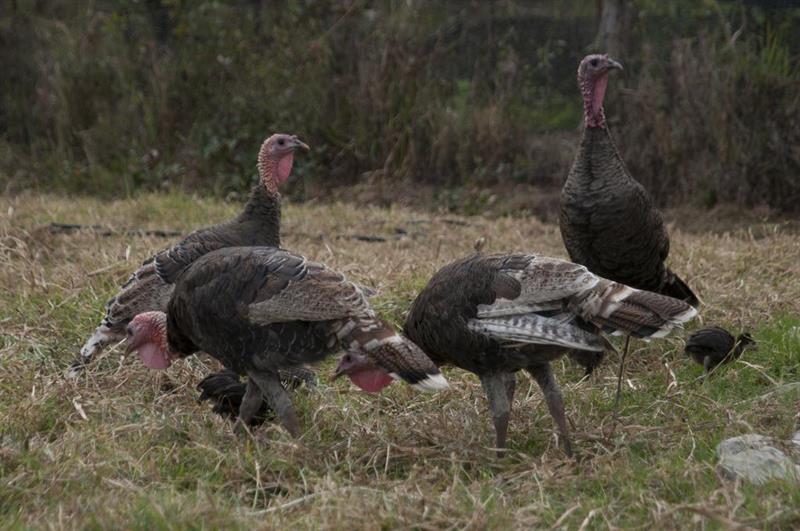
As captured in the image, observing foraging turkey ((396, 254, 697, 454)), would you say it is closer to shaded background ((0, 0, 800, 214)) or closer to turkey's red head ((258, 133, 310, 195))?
turkey's red head ((258, 133, 310, 195))

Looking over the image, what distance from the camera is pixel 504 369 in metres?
4.10

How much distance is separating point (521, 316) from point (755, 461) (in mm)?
860

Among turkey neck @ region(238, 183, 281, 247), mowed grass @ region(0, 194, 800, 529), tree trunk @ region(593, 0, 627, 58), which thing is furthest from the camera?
tree trunk @ region(593, 0, 627, 58)

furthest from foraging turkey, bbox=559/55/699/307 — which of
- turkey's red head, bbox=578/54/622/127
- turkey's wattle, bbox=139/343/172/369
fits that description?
turkey's wattle, bbox=139/343/172/369

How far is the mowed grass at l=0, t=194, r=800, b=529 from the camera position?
3.35 meters

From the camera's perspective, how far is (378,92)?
10.6 m

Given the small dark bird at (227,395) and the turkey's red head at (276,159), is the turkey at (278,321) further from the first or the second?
the turkey's red head at (276,159)

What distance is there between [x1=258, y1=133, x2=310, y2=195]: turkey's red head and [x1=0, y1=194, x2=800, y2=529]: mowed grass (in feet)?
2.30

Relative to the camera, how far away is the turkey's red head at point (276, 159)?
593 cm

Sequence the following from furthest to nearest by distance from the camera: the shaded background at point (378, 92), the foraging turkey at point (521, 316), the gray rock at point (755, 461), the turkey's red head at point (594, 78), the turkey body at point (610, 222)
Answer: the shaded background at point (378, 92), the turkey's red head at point (594, 78), the turkey body at point (610, 222), the foraging turkey at point (521, 316), the gray rock at point (755, 461)

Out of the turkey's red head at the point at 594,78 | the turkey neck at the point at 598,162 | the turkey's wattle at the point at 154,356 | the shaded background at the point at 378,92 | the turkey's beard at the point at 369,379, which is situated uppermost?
the turkey's red head at the point at 594,78

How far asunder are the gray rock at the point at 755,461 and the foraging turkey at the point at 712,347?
3.77 ft

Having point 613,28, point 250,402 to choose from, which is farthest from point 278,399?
point 613,28

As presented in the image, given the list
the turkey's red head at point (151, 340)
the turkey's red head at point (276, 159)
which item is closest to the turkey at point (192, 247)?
the turkey's red head at point (276, 159)
